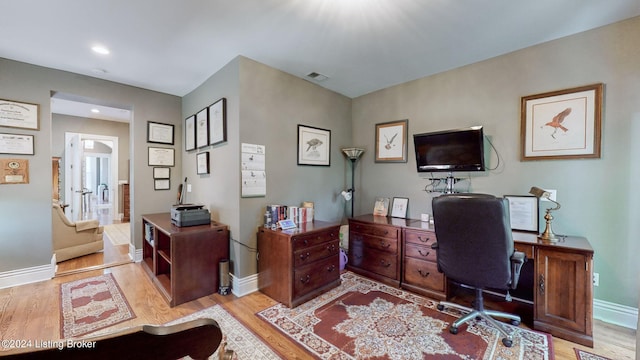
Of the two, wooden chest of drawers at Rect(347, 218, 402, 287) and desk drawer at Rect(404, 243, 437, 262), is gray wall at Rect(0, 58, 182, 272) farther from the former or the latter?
desk drawer at Rect(404, 243, 437, 262)

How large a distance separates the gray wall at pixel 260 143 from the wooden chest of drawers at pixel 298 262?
0.79 ft

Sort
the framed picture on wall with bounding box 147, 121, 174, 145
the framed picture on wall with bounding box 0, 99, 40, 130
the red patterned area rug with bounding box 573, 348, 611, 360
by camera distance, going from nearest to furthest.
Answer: the red patterned area rug with bounding box 573, 348, 611, 360 → the framed picture on wall with bounding box 0, 99, 40, 130 → the framed picture on wall with bounding box 147, 121, 174, 145

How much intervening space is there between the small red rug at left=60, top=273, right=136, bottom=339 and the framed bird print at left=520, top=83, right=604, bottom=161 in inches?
159

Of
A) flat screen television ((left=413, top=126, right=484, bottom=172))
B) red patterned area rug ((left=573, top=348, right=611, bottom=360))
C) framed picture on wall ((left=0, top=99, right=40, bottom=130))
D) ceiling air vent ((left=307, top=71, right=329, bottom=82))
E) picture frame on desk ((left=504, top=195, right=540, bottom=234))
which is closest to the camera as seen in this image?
red patterned area rug ((left=573, top=348, right=611, bottom=360))

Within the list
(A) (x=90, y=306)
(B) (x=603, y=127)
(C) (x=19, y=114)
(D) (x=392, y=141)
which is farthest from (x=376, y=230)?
(C) (x=19, y=114)

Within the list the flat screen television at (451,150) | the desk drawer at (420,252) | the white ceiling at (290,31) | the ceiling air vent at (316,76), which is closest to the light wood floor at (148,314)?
the desk drawer at (420,252)

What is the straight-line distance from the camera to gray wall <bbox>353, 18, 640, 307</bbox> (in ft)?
6.74

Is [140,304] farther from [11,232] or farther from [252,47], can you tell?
[252,47]

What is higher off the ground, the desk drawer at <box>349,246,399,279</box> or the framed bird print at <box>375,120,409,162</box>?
the framed bird print at <box>375,120,409,162</box>

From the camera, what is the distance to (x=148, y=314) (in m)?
2.26

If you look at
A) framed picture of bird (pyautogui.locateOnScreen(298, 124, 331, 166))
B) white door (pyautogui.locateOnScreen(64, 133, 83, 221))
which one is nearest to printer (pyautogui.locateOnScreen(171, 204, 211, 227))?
framed picture of bird (pyautogui.locateOnScreen(298, 124, 331, 166))

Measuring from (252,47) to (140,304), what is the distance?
2.72 meters

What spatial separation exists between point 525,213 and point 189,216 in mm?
3375

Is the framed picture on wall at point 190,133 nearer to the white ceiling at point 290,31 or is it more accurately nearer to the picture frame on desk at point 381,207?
the white ceiling at point 290,31
